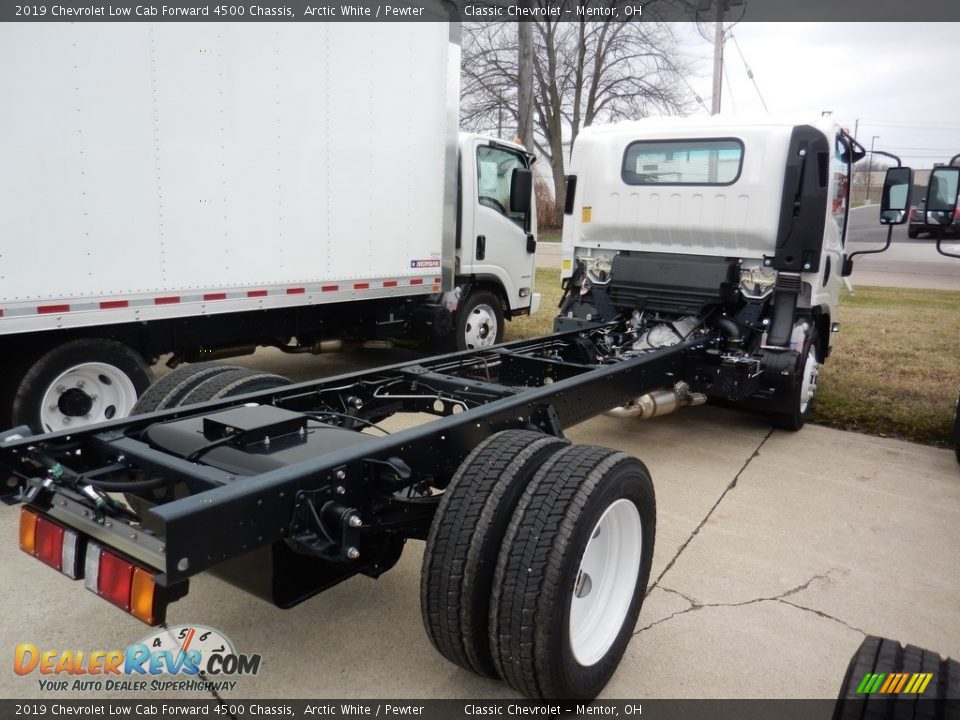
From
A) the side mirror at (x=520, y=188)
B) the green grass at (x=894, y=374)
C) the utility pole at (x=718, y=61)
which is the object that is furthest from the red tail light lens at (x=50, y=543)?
the utility pole at (x=718, y=61)

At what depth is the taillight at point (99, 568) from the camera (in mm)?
2088

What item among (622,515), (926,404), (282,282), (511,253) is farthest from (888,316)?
(622,515)

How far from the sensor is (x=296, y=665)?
116 inches

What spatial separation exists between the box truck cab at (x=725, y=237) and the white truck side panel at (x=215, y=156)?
1548 mm

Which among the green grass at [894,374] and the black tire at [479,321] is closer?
the green grass at [894,374]

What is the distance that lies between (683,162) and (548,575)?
447 cm

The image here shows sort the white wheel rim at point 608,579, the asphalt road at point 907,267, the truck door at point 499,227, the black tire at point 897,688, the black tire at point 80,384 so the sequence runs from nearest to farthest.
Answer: the black tire at point 897,688, the white wheel rim at point 608,579, the black tire at point 80,384, the truck door at point 499,227, the asphalt road at point 907,267

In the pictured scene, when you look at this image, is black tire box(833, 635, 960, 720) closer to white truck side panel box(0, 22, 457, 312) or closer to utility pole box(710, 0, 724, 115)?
white truck side panel box(0, 22, 457, 312)

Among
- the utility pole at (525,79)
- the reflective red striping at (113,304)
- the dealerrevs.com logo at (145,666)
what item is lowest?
the dealerrevs.com logo at (145,666)

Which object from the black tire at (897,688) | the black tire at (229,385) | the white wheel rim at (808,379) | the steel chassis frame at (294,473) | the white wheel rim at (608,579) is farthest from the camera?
the white wheel rim at (808,379)

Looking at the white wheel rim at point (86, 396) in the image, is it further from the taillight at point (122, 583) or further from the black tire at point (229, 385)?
the taillight at point (122, 583)

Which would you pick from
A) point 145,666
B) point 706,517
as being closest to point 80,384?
point 145,666

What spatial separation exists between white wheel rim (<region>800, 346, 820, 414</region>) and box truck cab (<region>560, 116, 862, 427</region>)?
2 centimetres

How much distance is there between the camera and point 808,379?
611 centimetres
